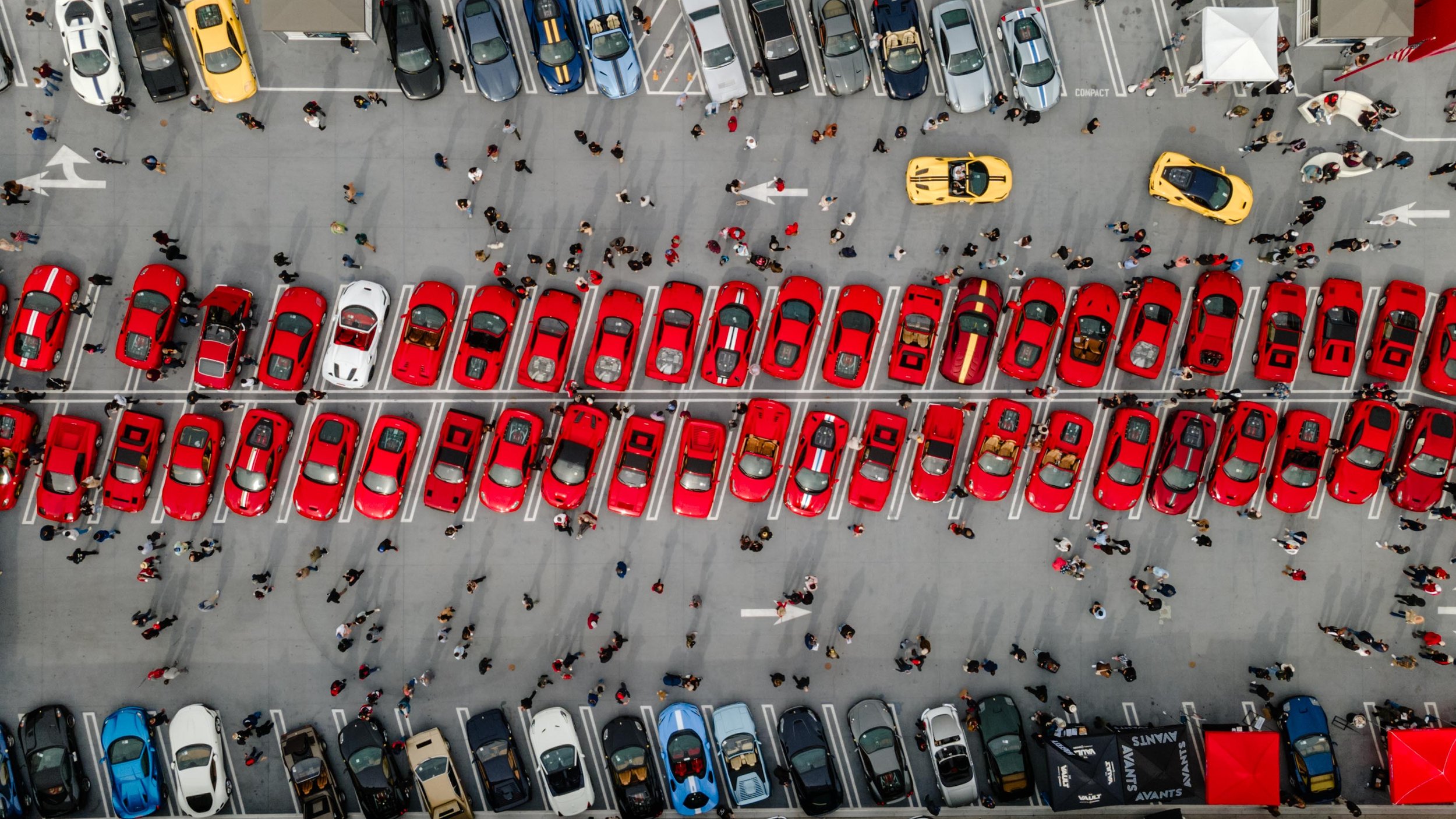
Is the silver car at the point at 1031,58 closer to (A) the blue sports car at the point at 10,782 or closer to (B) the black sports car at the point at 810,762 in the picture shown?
(B) the black sports car at the point at 810,762

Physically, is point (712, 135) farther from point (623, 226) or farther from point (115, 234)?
point (115, 234)

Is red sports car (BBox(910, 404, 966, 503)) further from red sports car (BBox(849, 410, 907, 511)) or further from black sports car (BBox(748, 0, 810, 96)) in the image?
black sports car (BBox(748, 0, 810, 96))

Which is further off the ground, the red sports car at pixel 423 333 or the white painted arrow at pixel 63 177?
the white painted arrow at pixel 63 177

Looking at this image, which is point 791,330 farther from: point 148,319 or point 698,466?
point 148,319

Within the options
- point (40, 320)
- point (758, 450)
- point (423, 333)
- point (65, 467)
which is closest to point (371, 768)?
point (65, 467)

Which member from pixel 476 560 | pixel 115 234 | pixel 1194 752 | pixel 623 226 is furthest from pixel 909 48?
pixel 115 234

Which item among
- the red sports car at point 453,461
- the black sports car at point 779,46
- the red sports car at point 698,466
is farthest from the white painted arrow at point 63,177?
the black sports car at point 779,46
